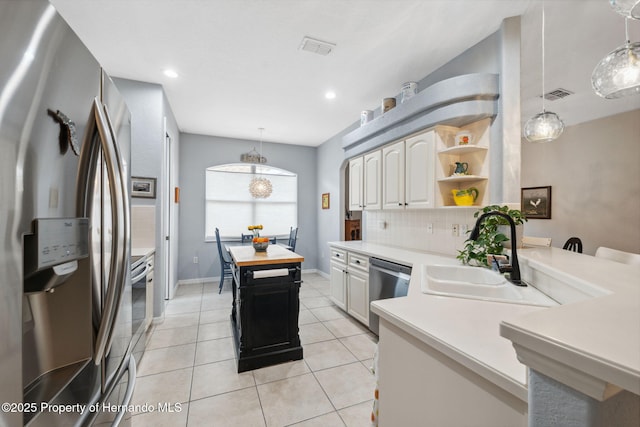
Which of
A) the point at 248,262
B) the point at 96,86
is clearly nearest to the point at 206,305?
the point at 248,262

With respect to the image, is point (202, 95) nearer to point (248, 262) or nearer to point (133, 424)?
point (248, 262)

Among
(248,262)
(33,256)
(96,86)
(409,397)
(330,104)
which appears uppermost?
(330,104)

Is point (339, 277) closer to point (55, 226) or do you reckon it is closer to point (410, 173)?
point (410, 173)

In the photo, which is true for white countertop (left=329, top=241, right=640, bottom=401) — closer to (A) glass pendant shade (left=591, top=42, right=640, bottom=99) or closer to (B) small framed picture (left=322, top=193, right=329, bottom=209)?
(A) glass pendant shade (left=591, top=42, right=640, bottom=99)

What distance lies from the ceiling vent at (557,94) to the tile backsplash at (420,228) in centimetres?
228

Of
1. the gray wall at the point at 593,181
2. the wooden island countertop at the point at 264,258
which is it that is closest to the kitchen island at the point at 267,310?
the wooden island countertop at the point at 264,258

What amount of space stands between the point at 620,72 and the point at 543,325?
1936mm

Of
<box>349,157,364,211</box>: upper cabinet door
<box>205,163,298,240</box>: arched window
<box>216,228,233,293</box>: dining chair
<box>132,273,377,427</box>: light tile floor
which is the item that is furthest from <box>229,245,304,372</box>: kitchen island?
<box>205,163,298,240</box>: arched window

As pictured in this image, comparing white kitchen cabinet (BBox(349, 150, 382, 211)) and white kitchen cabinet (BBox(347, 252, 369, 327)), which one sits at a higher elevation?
white kitchen cabinet (BBox(349, 150, 382, 211))

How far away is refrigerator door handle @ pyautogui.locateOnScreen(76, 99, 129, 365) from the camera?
76 cm

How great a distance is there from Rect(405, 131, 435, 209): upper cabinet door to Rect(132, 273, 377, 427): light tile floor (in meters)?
1.55

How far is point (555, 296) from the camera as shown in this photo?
1.27 m

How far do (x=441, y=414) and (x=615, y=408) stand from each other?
48 cm

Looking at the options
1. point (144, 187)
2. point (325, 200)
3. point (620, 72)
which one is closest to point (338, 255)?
point (325, 200)
